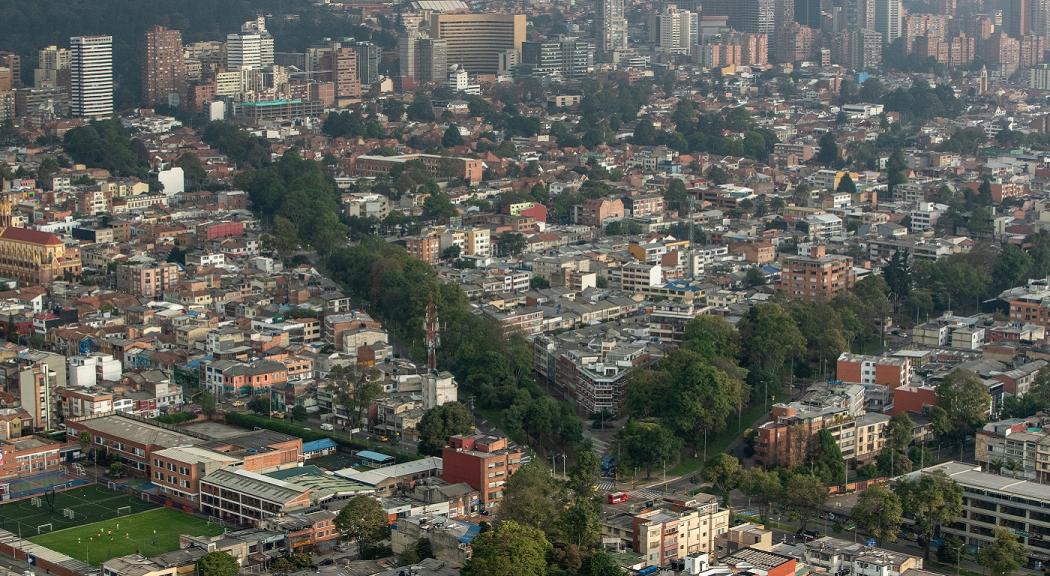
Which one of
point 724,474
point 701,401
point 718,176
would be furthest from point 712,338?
point 718,176

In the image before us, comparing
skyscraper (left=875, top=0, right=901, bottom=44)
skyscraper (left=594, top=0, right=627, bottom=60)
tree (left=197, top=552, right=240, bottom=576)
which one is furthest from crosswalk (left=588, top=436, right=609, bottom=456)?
skyscraper (left=875, top=0, right=901, bottom=44)

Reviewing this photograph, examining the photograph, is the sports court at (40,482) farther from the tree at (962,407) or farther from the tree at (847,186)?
the tree at (847,186)

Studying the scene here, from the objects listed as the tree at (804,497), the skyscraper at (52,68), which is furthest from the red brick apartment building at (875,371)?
the skyscraper at (52,68)

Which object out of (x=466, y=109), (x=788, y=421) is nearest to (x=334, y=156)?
(x=466, y=109)

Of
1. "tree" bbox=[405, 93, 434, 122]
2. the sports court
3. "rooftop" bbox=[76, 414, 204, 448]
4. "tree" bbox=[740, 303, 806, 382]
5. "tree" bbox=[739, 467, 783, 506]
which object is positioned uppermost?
"tree" bbox=[405, 93, 434, 122]

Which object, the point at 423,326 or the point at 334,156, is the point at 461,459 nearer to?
the point at 423,326

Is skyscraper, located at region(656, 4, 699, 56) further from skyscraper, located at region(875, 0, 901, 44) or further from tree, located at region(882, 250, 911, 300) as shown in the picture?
tree, located at region(882, 250, 911, 300)

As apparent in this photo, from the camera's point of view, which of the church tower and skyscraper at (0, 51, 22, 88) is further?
skyscraper at (0, 51, 22, 88)

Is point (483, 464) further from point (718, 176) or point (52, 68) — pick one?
point (52, 68)
